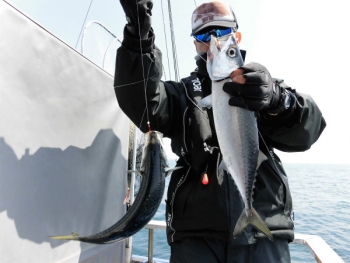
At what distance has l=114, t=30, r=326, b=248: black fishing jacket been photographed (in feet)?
6.85

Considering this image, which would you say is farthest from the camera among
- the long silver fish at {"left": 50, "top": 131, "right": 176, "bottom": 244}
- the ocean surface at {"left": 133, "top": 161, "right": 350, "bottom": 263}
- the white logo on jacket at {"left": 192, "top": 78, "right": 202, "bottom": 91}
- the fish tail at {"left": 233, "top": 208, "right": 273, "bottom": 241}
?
the ocean surface at {"left": 133, "top": 161, "right": 350, "bottom": 263}

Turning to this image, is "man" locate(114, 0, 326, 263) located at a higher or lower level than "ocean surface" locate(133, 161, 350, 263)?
higher

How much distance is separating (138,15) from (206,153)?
1.25 m

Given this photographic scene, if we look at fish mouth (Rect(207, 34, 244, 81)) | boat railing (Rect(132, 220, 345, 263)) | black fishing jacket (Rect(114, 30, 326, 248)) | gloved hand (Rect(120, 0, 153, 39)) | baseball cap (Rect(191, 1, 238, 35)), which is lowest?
boat railing (Rect(132, 220, 345, 263))

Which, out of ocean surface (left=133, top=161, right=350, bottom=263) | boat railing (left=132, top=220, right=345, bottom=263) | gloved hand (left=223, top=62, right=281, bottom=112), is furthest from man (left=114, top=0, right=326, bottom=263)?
ocean surface (left=133, top=161, right=350, bottom=263)

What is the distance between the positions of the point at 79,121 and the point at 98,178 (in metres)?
0.70

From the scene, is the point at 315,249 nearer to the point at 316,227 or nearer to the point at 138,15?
the point at 138,15

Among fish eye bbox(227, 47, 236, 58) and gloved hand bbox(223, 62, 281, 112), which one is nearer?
gloved hand bbox(223, 62, 281, 112)

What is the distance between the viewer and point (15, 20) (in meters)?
2.02

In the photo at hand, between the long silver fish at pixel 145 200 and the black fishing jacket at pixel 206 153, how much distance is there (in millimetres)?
206

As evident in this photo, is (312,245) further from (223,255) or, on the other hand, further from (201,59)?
(201,59)

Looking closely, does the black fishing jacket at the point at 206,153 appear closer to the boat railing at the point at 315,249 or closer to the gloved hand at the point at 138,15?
the gloved hand at the point at 138,15

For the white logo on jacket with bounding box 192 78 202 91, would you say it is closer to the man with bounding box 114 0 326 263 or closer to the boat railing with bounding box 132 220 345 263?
the man with bounding box 114 0 326 263

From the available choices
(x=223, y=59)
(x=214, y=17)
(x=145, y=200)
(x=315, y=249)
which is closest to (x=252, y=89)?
(x=223, y=59)
